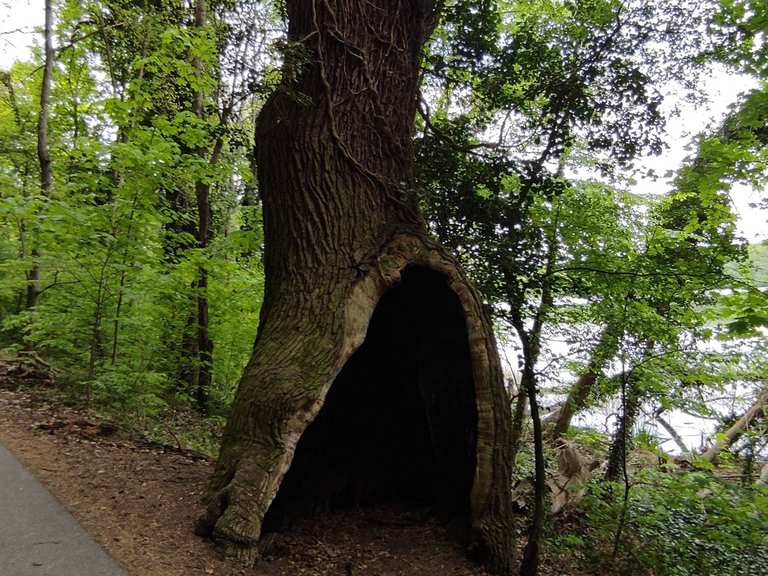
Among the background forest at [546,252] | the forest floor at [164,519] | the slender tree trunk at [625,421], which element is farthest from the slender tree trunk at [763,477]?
the forest floor at [164,519]

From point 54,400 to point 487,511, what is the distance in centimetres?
582

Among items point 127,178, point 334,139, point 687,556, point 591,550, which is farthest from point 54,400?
point 687,556

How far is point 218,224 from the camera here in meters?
12.5

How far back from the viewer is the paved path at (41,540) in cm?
279

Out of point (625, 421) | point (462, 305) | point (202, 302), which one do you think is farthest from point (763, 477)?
point (202, 302)

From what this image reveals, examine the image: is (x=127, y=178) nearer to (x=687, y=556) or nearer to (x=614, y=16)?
(x=614, y=16)

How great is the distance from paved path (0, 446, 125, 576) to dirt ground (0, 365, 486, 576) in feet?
0.30

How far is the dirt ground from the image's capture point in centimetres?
316

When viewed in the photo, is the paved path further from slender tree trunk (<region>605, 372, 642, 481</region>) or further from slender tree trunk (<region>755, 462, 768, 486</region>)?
slender tree trunk (<region>755, 462, 768, 486</region>)

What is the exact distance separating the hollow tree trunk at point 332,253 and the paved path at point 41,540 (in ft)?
2.36

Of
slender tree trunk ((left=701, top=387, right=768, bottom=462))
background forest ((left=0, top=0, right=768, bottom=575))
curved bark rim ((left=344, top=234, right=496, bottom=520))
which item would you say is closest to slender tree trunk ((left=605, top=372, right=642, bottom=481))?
background forest ((left=0, top=0, right=768, bottom=575))

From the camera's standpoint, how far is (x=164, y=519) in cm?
354

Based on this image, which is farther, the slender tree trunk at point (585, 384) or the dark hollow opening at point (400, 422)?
the slender tree trunk at point (585, 384)

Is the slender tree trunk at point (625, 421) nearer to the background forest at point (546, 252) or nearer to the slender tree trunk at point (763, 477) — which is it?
the background forest at point (546, 252)
